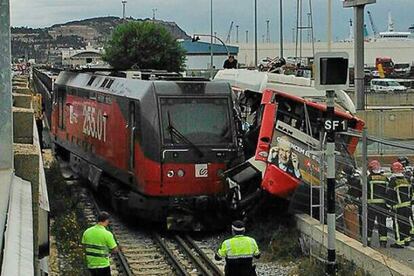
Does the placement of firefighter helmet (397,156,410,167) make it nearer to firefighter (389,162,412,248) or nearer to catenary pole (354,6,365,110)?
firefighter (389,162,412,248)

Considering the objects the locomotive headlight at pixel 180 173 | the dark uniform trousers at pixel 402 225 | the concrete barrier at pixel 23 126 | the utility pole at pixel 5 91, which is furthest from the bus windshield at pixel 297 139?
the utility pole at pixel 5 91

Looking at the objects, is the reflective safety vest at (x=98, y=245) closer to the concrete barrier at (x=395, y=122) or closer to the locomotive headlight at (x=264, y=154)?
the locomotive headlight at (x=264, y=154)

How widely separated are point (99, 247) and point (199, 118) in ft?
17.2

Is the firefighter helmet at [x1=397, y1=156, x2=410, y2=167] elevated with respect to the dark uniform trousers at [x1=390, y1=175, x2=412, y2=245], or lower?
elevated

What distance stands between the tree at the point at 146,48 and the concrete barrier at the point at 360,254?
4275cm

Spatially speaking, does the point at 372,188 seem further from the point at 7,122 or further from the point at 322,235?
the point at 7,122

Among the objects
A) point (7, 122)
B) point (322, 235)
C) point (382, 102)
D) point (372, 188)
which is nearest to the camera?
point (7, 122)

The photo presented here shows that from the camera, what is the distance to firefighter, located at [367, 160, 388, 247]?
1088 centimetres

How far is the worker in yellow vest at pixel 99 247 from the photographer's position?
10.8 m

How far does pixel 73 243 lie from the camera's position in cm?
1331

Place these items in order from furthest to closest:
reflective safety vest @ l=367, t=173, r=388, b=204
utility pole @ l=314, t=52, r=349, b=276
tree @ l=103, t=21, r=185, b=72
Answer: tree @ l=103, t=21, r=185, b=72 < reflective safety vest @ l=367, t=173, r=388, b=204 < utility pole @ l=314, t=52, r=349, b=276

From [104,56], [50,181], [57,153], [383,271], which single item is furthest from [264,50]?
[383,271]

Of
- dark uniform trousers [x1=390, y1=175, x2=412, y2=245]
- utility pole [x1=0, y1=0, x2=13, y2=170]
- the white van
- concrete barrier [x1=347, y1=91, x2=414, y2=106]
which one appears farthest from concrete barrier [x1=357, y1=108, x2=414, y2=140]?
utility pole [x1=0, y1=0, x2=13, y2=170]

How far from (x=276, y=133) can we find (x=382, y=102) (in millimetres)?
42250
